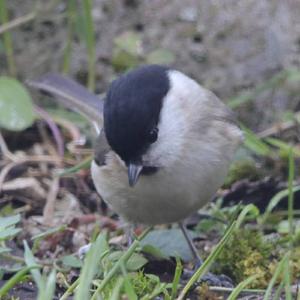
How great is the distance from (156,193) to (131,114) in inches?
12.5

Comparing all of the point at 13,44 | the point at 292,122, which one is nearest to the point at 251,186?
the point at 292,122

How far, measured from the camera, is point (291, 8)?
3.75m

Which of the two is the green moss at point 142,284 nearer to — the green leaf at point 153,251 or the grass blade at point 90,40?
the green leaf at point 153,251

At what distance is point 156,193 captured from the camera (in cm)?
242

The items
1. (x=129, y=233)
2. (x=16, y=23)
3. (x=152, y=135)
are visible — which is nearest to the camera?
(x=152, y=135)

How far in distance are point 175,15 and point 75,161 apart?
899mm

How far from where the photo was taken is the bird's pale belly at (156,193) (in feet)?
7.89

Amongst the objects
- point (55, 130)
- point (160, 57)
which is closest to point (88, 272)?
point (55, 130)

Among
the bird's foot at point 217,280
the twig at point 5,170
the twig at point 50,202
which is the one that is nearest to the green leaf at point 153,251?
the bird's foot at point 217,280

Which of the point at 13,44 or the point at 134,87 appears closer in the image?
the point at 134,87

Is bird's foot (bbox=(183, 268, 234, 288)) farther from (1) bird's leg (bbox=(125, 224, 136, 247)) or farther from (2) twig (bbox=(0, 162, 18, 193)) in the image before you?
(2) twig (bbox=(0, 162, 18, 193))

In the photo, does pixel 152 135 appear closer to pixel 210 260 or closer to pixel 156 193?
pixel 156 193

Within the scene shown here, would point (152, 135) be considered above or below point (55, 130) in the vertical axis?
above

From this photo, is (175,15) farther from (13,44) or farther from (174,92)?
(174,92)
